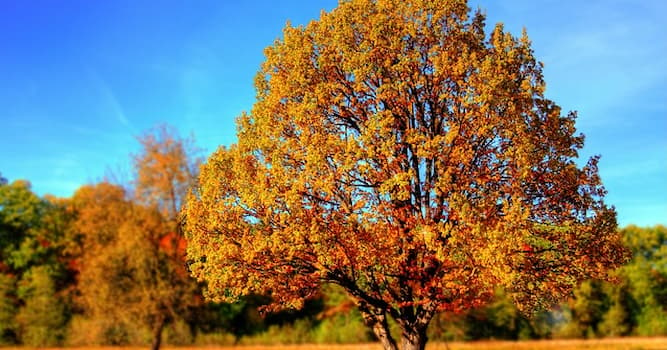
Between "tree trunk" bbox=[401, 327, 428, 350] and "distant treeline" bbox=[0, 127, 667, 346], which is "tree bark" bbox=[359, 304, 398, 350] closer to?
"tree trunk" bbox=[401, 327, 428, 350]

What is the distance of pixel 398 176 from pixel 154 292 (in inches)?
1082

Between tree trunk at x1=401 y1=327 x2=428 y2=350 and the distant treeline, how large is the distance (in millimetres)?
15002

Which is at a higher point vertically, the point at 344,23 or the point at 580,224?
the point at 344,23

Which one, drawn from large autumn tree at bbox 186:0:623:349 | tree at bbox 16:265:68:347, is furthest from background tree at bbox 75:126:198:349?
large autumn tree at bbox 186:0:623:349

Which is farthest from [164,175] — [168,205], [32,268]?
[32,268]

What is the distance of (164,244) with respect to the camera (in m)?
42.7

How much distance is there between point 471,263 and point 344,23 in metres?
10.1

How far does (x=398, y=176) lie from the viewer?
18.8 meters

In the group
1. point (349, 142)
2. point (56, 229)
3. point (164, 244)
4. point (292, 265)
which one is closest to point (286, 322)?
point (164, 244)

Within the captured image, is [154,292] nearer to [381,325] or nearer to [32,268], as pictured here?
[381,325]

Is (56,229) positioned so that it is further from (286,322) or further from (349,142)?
(349,142)

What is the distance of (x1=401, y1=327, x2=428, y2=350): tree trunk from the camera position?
73.4 ft

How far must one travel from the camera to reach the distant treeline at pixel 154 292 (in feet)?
135

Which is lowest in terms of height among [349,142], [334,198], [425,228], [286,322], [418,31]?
[286,322]
